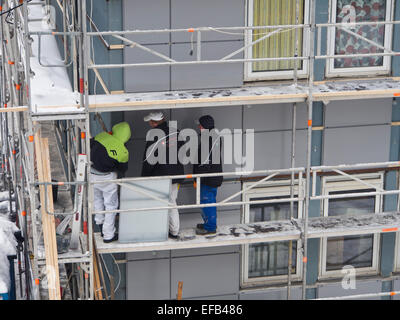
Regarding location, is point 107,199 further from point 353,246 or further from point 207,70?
point 353,246

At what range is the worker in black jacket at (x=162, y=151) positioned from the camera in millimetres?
11922

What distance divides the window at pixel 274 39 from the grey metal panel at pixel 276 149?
911 mm

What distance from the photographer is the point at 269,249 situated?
13547mm

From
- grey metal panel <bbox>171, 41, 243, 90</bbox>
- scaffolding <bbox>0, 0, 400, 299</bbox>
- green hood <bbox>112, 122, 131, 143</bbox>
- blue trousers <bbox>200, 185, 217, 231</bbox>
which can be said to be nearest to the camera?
scaffolding <bbox>0, 0, 400, 299</bbox>

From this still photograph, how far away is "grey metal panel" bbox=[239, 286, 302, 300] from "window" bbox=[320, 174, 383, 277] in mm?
553

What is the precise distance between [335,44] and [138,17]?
3.19 m

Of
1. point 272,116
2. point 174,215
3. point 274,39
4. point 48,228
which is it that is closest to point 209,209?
point 174,215

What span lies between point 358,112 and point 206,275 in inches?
140

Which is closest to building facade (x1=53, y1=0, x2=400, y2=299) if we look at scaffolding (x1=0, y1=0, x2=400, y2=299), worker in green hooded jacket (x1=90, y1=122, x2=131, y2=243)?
scaffolding (x1=0, y1=0, x2=400, y2=299)

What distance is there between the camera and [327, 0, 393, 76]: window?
12.6 metres

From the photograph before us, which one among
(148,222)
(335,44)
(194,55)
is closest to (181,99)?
(194,55)

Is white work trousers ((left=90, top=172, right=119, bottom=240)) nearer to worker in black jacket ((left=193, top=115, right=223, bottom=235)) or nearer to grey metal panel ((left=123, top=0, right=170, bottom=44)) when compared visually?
worker in black jacket ((left=193, top=115, right=223, bottom=235))
